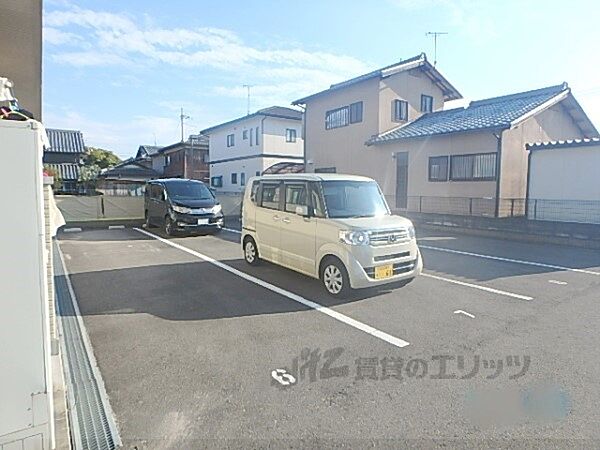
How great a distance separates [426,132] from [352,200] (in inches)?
442

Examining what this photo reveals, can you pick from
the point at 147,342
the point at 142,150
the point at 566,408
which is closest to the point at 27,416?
the point at 147,342

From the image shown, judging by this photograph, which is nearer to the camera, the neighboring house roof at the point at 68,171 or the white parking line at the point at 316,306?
the white parking line at the point at 316,306

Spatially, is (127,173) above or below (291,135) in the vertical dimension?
below

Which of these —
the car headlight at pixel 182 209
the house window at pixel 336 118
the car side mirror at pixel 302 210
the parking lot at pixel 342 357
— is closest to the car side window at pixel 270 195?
the car side mirror at pixel 302 210

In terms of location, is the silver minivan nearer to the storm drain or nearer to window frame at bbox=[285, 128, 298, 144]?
the storm drain

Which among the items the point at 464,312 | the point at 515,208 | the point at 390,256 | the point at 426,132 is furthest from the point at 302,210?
the point at 426,132

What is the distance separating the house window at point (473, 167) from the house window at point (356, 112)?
18.4 ft

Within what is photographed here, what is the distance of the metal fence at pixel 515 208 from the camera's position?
1166 centimetres

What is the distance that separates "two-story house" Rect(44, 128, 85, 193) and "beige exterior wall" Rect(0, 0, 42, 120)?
20.0 meters

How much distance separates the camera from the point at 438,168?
15453mm

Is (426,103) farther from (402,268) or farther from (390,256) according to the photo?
(390,256)

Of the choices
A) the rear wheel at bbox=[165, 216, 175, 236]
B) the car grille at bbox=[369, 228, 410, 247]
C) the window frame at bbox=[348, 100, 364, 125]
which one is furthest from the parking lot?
the window frame at bbox=[348, 100, 364, 125]

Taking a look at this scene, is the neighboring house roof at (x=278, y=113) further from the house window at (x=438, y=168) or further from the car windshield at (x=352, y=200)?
the car windshield at (x=352, y=200)

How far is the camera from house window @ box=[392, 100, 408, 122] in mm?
18183
